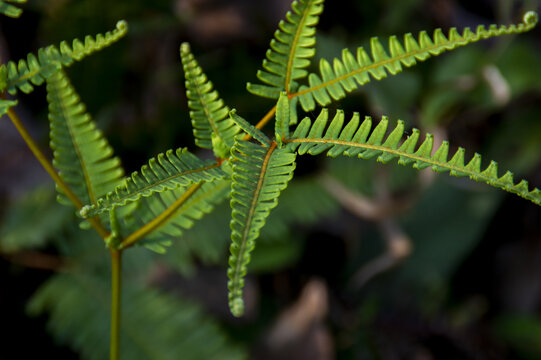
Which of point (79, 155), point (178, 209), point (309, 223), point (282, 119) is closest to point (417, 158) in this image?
point (282, 119)

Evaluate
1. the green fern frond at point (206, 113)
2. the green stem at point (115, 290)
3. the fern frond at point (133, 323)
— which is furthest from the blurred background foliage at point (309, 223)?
the green fern frond at point (206, 113)

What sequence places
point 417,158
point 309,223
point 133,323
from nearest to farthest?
point 417,158 < point 133,323 < point 309,223

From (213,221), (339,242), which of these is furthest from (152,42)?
(339,242)

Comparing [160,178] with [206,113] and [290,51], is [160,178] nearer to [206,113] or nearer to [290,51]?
[206,113]

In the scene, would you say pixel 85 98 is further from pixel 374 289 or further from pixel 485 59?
pixel 485 59

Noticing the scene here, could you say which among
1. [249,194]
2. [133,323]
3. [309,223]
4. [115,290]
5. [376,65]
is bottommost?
[309,223]

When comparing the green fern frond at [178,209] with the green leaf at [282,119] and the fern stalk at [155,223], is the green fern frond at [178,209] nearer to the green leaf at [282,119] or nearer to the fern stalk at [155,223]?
the fern stalk at [155,223]
